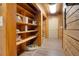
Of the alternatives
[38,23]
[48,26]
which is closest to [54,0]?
[38,23]

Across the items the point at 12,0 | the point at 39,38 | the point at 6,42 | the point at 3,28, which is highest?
the point at 12,0

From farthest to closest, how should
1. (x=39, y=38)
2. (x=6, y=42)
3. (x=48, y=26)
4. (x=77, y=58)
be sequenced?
(x=48, y=26) < (x=39, y=38) < (x=6, y=42) < (x=77, y=58)

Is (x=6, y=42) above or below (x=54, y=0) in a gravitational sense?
below

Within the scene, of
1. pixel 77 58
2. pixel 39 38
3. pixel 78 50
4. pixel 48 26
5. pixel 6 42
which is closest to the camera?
pixel 77 58

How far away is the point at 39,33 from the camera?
5797mm

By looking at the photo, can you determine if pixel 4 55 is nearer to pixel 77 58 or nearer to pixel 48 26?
pixel 77 58

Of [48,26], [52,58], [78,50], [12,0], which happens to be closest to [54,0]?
[12,0]

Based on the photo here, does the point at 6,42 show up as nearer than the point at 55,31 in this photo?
Yes

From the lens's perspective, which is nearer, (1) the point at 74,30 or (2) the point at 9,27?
(2) the point at 9,27

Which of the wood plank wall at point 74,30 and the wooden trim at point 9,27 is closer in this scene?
the wooden trim at point 9,27

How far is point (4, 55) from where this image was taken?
1116 millimetres

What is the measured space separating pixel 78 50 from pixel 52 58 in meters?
0.75

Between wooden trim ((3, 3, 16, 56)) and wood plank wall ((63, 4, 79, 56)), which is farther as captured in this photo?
wood plank wall ((63, 4, 79, 56))

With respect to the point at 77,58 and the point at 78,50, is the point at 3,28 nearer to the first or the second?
the point at 77,58
